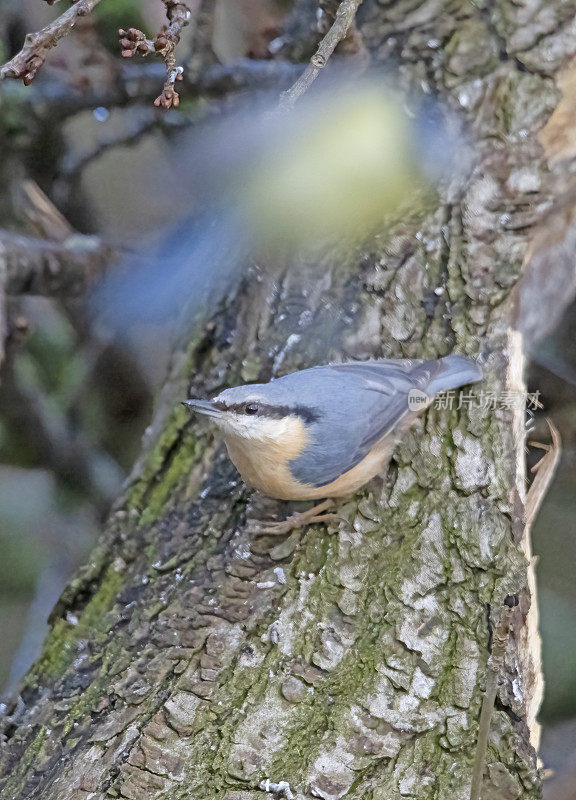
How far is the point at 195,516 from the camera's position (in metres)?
1.98

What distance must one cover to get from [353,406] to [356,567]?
1.29ft

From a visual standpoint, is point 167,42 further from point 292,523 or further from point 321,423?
point 292,523

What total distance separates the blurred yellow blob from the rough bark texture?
11 cm

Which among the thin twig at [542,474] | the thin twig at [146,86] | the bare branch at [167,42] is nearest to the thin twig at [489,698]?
the thin twig at [542,474]

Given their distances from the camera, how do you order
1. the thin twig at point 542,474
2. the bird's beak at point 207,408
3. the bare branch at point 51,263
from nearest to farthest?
the bird's beak at point 207,408, the thin twig at point 542,474, the bare branch at point 51,263

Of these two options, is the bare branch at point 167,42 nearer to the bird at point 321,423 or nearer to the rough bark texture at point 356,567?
the bird at point 321,423

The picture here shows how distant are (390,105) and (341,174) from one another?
28 cm

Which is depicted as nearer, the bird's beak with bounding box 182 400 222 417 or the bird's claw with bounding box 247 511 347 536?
the bird's beak with bounding box 182 400 222 417

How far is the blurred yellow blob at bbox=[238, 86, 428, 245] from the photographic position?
2080 mm

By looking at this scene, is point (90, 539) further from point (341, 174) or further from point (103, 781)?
point (341, 174)

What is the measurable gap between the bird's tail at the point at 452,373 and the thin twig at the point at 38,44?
1.15 meters

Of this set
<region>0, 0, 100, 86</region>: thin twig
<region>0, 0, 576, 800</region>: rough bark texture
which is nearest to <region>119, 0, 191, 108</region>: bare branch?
<region>0, 0, 100, 86</region>: thin twig

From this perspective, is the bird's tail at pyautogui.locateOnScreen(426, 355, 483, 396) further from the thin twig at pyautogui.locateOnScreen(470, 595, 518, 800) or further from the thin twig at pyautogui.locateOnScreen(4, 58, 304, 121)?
the thin twig at pyautogui.locateOnScreen(4, 58, 304, 121)

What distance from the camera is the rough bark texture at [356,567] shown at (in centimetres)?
157
